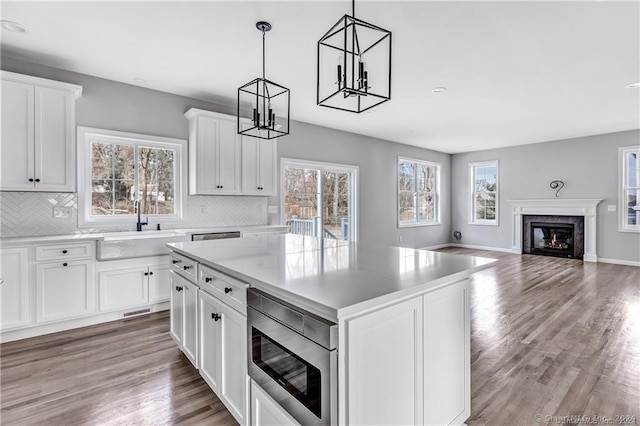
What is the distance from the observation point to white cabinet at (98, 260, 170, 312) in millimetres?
3379

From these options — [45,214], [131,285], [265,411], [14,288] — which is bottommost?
[265,411]

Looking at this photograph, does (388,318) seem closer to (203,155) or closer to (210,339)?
(210,339)

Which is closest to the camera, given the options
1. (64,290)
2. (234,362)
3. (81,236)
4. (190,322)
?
(234,362)

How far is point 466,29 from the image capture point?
109 inches

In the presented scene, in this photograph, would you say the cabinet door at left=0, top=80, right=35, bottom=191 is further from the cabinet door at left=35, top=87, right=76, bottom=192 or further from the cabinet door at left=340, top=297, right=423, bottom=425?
the cabinet door at left=340, top=297, right=423, bottom=425

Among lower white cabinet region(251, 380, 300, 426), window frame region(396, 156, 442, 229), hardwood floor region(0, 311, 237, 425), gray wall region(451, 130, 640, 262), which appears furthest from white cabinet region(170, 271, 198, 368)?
gray wall region(451, 130, 640, 262)

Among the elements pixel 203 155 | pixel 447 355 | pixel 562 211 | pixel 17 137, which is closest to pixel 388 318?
pixel 447 355

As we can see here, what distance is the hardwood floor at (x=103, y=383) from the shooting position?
6.33 feet

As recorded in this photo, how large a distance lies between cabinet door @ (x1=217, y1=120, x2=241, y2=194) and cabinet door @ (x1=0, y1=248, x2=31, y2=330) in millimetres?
2145

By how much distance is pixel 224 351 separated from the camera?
5.87ft

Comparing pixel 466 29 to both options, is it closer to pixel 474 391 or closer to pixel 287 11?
pixel 287 11

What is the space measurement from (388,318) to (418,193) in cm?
742

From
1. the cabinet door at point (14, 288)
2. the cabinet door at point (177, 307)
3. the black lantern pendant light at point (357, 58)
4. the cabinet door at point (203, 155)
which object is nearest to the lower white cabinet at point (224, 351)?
the cabinet door at point (177, 307)

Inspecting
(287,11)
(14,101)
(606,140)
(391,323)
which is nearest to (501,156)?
(606,140)
